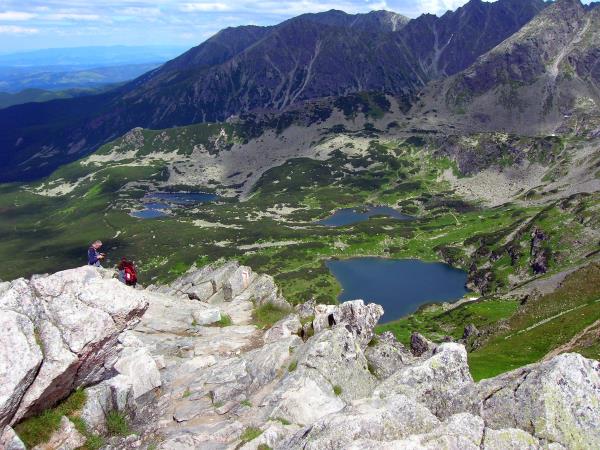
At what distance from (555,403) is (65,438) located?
22179 mm

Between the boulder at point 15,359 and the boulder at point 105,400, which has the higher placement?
the boulder at point 15,359

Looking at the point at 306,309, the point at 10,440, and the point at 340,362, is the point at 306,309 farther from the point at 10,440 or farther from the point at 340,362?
the point at 10,440

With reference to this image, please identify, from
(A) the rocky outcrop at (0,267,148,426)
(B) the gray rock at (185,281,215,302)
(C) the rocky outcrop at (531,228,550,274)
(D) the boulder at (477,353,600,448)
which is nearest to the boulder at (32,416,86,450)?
(A) the rocky outcrop at (0,267,148,426)

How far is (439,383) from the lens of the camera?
2305 cm

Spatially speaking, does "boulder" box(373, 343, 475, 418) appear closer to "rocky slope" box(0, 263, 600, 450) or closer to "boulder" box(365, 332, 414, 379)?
"rocky slope" box(0, 263, 600, 450)

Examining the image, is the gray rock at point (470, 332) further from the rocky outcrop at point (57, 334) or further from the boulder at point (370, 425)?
the rocky outcrop at point (57, 334)

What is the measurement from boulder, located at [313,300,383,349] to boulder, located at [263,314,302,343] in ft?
8.61

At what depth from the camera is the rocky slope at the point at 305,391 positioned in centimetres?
1919

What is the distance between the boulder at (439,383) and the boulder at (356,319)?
14397 mm

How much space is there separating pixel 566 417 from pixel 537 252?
18497 cm

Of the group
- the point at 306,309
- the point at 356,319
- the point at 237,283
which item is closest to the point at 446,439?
the point at 356,319

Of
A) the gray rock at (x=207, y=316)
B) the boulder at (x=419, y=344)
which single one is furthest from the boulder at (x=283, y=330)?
the boulder at (x=419, y=344)

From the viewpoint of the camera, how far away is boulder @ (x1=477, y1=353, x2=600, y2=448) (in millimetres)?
18703

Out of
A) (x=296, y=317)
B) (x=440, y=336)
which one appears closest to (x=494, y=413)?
(x=296, y=317)
